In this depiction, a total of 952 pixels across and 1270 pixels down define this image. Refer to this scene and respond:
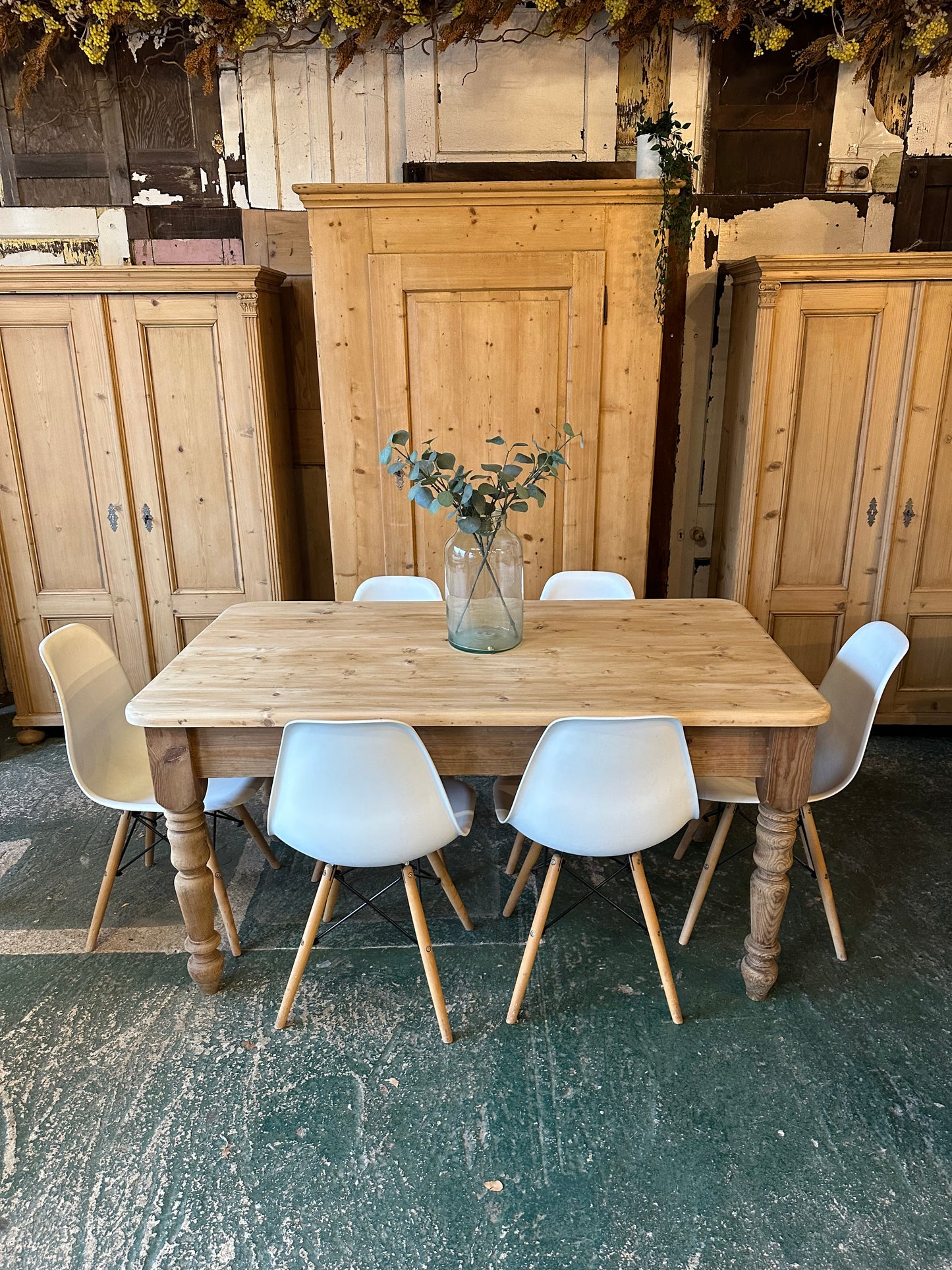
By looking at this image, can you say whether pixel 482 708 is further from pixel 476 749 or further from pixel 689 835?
pixel 689 835

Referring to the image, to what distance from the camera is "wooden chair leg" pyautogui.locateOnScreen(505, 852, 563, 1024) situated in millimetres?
1959

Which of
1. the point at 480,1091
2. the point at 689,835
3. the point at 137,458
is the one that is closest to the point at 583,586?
the point at 689,835

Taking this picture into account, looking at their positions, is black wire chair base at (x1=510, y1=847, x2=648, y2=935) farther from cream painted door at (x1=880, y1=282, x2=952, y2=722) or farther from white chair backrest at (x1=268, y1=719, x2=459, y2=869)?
cream painted door at (x1=880, y1=282, x2=952, y2=722)

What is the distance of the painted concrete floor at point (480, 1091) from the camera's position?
1.54 m

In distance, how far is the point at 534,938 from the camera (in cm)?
197

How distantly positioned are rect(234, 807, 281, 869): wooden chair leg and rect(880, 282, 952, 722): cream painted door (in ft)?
8.25

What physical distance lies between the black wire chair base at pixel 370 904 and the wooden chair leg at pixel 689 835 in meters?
0.80

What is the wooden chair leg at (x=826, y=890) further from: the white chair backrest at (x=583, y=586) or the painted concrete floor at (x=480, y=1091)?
the white chair backrest at (x=583, y=586)

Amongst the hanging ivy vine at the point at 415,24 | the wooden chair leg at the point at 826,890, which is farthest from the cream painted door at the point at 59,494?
the wooden chair leg at the point at 826,890

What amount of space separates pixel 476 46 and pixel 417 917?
10.6 feet

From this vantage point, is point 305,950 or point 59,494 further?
point 59,494

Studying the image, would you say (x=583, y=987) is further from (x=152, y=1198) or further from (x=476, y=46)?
(x=476, y=46)

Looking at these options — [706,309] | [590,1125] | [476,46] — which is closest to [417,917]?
[590,1125]

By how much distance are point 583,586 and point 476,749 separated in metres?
1.09
